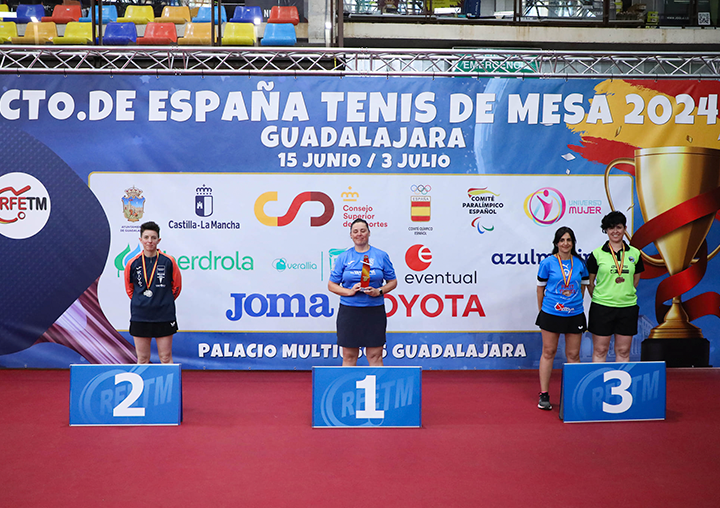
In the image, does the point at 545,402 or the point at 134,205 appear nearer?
the point at 545,402

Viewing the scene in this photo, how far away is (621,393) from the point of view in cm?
383

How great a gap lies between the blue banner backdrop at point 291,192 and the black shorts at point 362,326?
114 cm

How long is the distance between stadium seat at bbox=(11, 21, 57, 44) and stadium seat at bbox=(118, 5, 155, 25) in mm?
1182

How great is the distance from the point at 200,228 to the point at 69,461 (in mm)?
2349

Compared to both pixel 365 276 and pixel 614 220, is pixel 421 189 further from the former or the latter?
pixel 614 220

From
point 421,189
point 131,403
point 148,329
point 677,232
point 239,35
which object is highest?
point 239,35

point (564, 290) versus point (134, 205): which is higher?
point (134, 205)

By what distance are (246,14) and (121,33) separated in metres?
2.30

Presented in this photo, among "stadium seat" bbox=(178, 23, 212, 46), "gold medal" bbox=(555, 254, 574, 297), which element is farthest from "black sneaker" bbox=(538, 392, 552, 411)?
"stadium seat" bbox=(178, 23, 212, 46)

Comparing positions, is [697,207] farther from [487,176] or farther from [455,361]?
[455,361]

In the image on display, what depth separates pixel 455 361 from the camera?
517 centimetres

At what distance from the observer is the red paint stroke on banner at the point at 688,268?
5.05 m

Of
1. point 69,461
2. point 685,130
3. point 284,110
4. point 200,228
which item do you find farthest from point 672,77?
point 69,461

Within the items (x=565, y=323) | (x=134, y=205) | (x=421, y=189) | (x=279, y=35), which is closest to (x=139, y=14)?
(x=279, y=35)
